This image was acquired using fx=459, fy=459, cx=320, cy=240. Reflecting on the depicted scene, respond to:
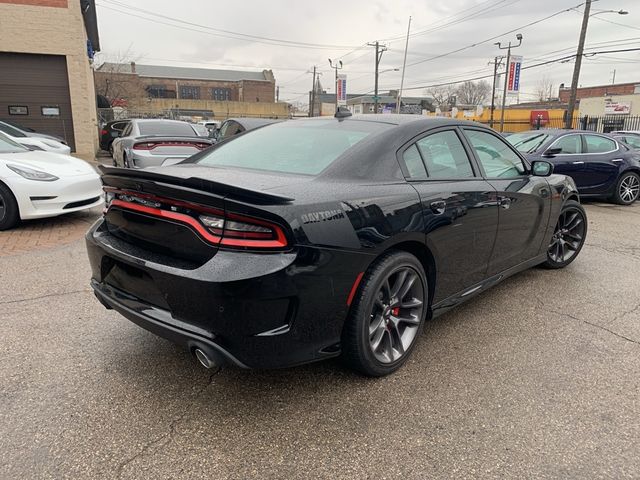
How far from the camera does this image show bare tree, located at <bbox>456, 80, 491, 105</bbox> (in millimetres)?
89812

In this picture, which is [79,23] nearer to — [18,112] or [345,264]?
[18,112]

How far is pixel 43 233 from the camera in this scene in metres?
5.92

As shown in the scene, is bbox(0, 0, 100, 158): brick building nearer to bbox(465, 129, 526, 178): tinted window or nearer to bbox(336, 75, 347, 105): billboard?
bbox(465, 129, 526, 178): tinted window

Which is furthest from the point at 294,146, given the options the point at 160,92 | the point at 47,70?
the point at 160,92

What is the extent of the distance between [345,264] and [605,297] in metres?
3.12

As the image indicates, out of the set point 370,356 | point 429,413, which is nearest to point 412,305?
point 370,356

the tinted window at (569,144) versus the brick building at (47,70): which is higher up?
the brick building at (47,70)

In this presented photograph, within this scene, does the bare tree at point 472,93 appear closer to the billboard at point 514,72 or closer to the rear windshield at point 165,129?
the billboard at point 514,72

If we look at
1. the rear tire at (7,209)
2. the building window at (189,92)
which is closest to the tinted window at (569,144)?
the rear tire at (7,209)

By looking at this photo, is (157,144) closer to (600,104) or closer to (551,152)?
(551,152)

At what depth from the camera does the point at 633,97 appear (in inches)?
1534

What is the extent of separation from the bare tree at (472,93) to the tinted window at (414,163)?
94487mm

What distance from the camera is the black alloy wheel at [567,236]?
4742 millimetres

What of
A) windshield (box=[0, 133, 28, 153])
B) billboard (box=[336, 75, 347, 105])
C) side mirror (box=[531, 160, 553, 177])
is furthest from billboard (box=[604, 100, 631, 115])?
windshield (box=[0, 133, 28, 153])
